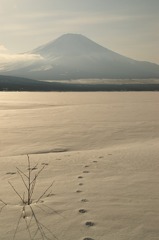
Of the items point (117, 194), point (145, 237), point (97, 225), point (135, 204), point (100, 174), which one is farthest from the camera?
point (100, 174)

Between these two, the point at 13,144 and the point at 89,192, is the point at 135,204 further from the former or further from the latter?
the point at 13,144

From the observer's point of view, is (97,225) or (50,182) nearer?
(97,225)

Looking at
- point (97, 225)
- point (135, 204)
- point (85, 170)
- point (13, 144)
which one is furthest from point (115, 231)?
point (13, 144)

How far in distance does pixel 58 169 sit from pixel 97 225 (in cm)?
235

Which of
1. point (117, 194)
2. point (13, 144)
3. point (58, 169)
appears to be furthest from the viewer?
point (13, 144)

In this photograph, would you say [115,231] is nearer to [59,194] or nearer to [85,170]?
[59,194]

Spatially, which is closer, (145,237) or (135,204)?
(145,237)

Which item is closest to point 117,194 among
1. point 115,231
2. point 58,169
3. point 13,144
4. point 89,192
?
point 89,192

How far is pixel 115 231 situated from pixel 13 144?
5.28 metres

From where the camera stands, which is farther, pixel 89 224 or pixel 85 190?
pixel 85 190

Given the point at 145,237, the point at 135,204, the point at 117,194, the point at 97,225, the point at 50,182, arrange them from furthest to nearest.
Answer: the point at 50,182, the point at 117,194, the point at 135,204, the point at 97,225, the point at 145,237

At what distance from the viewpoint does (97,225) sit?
3.33 meters

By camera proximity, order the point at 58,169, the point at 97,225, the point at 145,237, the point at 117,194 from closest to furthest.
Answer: the point at 145,237 < the point at 97,225 < the point at 117,194 < the point at 58,169

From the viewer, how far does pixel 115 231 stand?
10.6 ft
